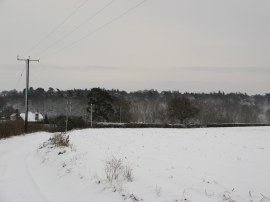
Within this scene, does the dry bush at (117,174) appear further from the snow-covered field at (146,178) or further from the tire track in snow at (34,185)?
the tire track in snow at (34,185)

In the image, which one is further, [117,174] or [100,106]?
[100,106]

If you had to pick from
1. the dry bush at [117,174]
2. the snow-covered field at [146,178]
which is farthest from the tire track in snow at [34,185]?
the dry bush at [117,174]

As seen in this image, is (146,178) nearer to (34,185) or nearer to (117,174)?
(117,174)

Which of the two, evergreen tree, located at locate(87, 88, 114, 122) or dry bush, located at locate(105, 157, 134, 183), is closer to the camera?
dry bush, located at locate(105, 157, 134, 183)

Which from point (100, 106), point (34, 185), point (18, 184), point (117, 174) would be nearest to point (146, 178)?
point (117, 174)

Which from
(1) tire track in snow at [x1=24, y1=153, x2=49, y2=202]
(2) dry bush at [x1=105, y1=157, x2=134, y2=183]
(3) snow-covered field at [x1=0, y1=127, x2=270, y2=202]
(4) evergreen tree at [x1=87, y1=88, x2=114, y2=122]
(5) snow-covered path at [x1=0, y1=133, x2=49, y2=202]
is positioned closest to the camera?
(3) snow-covered field at [x1=0, y1=127, x2=270, y2=202]

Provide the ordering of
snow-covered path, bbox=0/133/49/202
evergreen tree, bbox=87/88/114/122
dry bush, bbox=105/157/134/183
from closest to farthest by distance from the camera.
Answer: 1. snow-covered path, bbox=0/133/49/202
2. dry bush, bbox=105/157/134/183
3. evergreen tree, bbox=87/88/114/122

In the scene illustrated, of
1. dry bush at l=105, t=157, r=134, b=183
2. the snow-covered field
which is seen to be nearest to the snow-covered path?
the snow-covered field

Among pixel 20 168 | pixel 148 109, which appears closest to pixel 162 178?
pixel 20 168

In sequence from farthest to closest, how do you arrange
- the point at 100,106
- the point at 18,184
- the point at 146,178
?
the point at 100,106, the point at 18,184, the point at 146,178

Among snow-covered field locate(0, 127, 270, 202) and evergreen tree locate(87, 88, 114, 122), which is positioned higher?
evergreen tree locate(87, 88, 114, 122)

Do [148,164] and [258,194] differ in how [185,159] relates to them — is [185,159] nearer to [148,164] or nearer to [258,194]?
[148,164]

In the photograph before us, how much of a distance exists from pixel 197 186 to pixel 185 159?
19.6 feet

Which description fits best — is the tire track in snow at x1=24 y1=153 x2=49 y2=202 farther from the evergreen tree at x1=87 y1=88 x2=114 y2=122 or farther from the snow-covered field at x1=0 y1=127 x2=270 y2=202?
the evergreen tree at x1=87 y1=88 x2=114 y2=122
